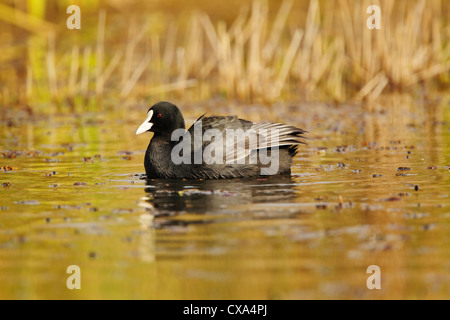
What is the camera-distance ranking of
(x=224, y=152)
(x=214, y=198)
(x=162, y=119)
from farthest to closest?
(x=162, y=119), (x=224, y=152), (x=214, y=198)

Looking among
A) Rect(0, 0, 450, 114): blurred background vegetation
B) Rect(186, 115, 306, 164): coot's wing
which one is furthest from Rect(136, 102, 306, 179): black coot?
Rect(0, 0, 450, 114): blurred background vegetation

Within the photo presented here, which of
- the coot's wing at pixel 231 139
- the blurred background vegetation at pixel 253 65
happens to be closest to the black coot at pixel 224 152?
the coot's wing at pixel 231 139

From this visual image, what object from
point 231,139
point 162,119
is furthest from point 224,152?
point 162,119

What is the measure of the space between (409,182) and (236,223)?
9.30 feet

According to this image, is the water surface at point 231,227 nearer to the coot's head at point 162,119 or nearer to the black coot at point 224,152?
the black coot at point 224,152

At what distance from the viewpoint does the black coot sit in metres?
10.1

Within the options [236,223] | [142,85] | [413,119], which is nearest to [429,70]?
[413,119]

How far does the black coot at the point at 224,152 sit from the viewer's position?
10.1 m

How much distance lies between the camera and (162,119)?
1079cm

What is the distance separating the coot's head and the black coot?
0.23 m

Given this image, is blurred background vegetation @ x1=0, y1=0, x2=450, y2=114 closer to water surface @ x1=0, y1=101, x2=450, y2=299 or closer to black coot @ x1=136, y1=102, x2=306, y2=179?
water surface @ x1=0, y1=101, x2=450, y2=299

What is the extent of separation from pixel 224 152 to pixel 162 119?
1.09m

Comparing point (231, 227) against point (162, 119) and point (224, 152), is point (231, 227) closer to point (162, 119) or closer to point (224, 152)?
point (224, 152)

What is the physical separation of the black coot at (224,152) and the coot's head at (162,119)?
8.9 inches
